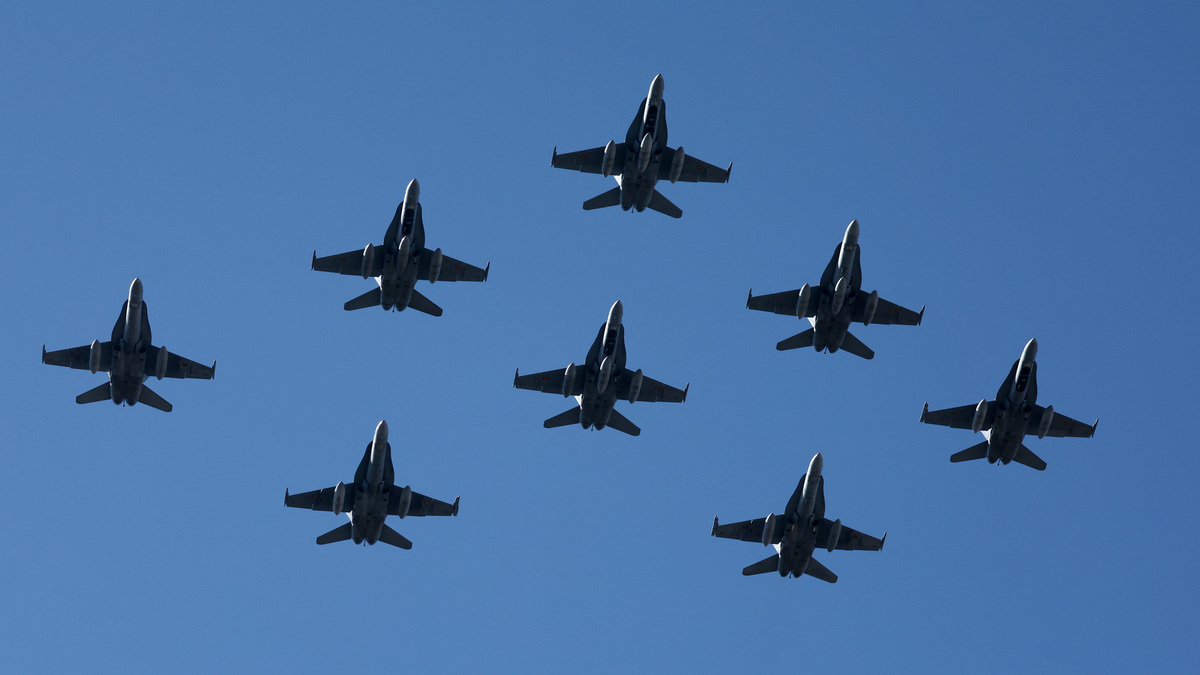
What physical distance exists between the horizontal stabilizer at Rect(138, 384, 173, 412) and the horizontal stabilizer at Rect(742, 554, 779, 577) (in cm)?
A: 3058

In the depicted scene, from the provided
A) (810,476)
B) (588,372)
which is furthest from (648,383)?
(810,476)

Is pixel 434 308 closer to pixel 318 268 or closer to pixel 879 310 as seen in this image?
pixel 318 268

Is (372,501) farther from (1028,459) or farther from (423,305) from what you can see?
(1028,459)

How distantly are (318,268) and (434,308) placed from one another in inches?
243

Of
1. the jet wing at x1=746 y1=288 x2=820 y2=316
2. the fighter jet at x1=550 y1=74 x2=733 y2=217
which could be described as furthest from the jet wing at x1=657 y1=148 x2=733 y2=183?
the jet wing at x1=746 y1=288 x2=820 y2=316

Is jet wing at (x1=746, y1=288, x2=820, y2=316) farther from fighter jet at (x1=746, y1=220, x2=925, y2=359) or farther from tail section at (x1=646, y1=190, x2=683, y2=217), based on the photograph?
tail section at (x1=646, y1=190, x2=683, y2=217)

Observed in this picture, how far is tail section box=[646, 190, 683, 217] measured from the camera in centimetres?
8119

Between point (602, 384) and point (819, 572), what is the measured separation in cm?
1532

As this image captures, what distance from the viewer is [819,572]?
273 ft

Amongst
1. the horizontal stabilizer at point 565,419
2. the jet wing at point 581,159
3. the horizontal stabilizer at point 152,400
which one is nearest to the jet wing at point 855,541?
the horizontal stabilizer at point 565,419

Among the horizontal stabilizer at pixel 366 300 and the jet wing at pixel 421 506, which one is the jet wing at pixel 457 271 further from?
the jet wing at pixel 421 506

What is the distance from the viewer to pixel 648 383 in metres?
83.2

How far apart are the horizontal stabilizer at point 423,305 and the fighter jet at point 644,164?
9.25 meters

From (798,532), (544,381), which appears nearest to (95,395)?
(544,381)
